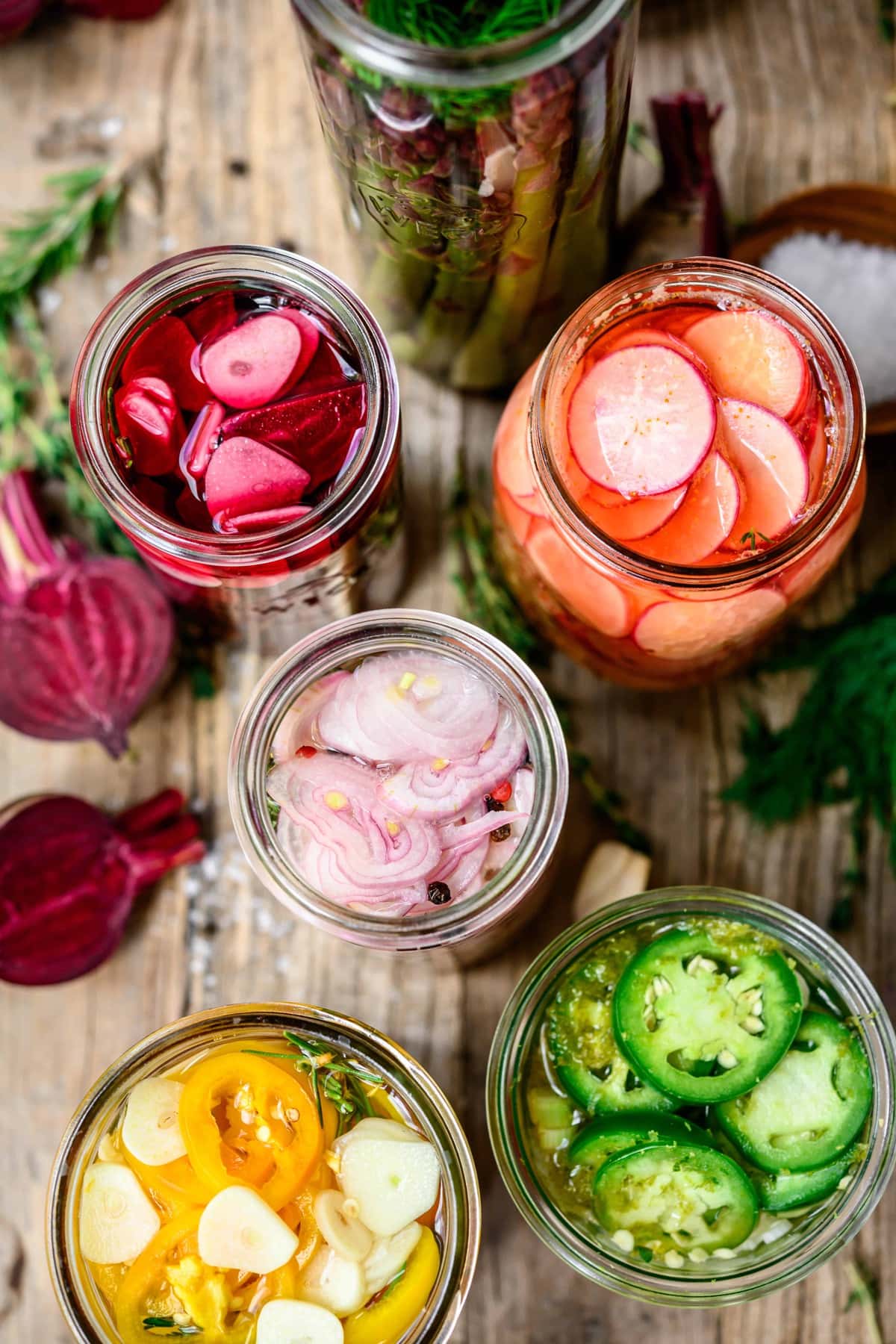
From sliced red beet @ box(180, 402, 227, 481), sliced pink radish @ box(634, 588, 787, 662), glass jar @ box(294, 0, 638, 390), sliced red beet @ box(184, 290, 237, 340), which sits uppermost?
glass jar @ box(294, 0, 638, 390)

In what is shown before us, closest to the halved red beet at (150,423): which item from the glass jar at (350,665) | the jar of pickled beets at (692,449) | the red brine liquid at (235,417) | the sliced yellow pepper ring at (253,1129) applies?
the red brine liquid at (235,417)

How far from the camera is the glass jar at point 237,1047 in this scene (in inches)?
41.5

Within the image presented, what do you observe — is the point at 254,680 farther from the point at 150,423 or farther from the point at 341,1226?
the point at 341,1226

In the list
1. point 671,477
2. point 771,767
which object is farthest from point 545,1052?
point 671,477

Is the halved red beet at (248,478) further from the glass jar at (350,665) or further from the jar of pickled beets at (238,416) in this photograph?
the glass jar at (350,665)

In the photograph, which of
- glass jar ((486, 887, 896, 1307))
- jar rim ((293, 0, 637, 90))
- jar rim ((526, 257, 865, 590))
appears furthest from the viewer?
glass jar ((486, 887, 896, 1307))

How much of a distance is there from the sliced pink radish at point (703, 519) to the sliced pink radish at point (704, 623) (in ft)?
0.16

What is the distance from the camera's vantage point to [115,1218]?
41.4 inches

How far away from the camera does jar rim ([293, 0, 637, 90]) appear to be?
2.81 feet

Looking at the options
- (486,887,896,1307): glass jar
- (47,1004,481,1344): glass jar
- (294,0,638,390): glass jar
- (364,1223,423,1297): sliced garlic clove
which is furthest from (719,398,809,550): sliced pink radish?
(364,1223,423,1297): sliced garlic clove

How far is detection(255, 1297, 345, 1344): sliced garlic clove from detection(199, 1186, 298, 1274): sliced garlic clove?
4cm

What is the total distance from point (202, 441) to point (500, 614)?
429 mm

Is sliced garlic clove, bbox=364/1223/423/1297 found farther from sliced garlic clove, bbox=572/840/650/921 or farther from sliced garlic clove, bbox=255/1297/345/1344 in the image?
sliced garlic clove, bbox=572/840/650/921

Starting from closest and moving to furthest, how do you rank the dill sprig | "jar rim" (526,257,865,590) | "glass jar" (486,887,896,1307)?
1. "jar rim" (526,257,865,590)
2. "glass jar" (486,887,896,1307)
3. the dill sprig
